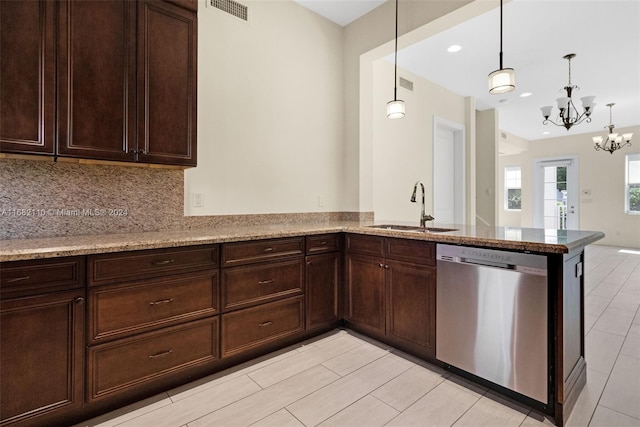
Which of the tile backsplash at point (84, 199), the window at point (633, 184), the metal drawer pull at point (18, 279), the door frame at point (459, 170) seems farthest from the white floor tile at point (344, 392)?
the window at point (633, 184)

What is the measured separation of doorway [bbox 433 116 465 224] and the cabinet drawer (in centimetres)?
325

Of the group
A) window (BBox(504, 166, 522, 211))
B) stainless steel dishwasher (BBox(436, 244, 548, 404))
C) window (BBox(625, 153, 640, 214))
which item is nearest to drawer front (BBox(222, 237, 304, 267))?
stainless steel dishwasher (BBox(436, 244, 548, 404))

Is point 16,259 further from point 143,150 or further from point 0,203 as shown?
point 143,150

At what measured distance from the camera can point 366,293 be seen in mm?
2660

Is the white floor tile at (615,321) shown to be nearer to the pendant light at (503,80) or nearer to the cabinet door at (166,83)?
the pendant light at (503,80)

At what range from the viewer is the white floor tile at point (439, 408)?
1685 millimetres

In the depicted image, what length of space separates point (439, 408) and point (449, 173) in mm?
4256

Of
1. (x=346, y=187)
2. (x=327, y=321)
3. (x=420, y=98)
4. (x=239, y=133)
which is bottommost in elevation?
(x=327, y=321)

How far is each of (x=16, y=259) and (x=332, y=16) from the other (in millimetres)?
3383

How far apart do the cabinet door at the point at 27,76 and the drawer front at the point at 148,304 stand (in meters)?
0.85

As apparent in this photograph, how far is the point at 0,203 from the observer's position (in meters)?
1.84

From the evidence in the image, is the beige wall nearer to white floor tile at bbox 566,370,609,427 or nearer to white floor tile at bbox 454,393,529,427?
white floor tile at bbox 566,370,609,427

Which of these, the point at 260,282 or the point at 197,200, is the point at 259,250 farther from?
the point at 197,200

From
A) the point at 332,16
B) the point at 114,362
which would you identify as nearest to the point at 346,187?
the point at 332,16
